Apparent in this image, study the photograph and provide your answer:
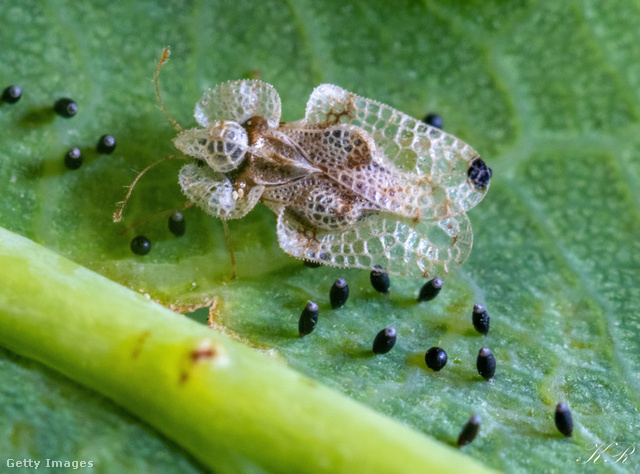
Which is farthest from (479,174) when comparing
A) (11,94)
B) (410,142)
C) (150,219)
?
(11,94)

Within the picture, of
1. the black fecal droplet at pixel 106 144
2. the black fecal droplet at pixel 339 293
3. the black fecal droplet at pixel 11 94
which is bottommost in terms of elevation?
the black fecal droplet at pixel 339 293

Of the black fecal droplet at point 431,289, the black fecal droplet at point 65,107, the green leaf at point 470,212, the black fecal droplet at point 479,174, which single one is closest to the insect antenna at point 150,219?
the green leaf at point 470,212

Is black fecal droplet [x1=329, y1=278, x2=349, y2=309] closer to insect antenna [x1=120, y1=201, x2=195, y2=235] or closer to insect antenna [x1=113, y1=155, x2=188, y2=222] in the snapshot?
insect antenna [x1=120, y1=201, x2=195, y2=235]

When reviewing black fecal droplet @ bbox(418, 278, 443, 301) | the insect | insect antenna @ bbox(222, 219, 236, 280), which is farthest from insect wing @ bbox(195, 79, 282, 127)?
black fecal droplet @ bbox(418, 278, 443, 301)

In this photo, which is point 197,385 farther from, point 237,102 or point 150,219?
point 237,102

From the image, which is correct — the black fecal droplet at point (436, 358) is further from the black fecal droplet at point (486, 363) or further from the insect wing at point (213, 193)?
the insect wing at point (213, 193)

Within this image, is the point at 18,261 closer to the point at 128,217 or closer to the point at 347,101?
the point at 128,217
